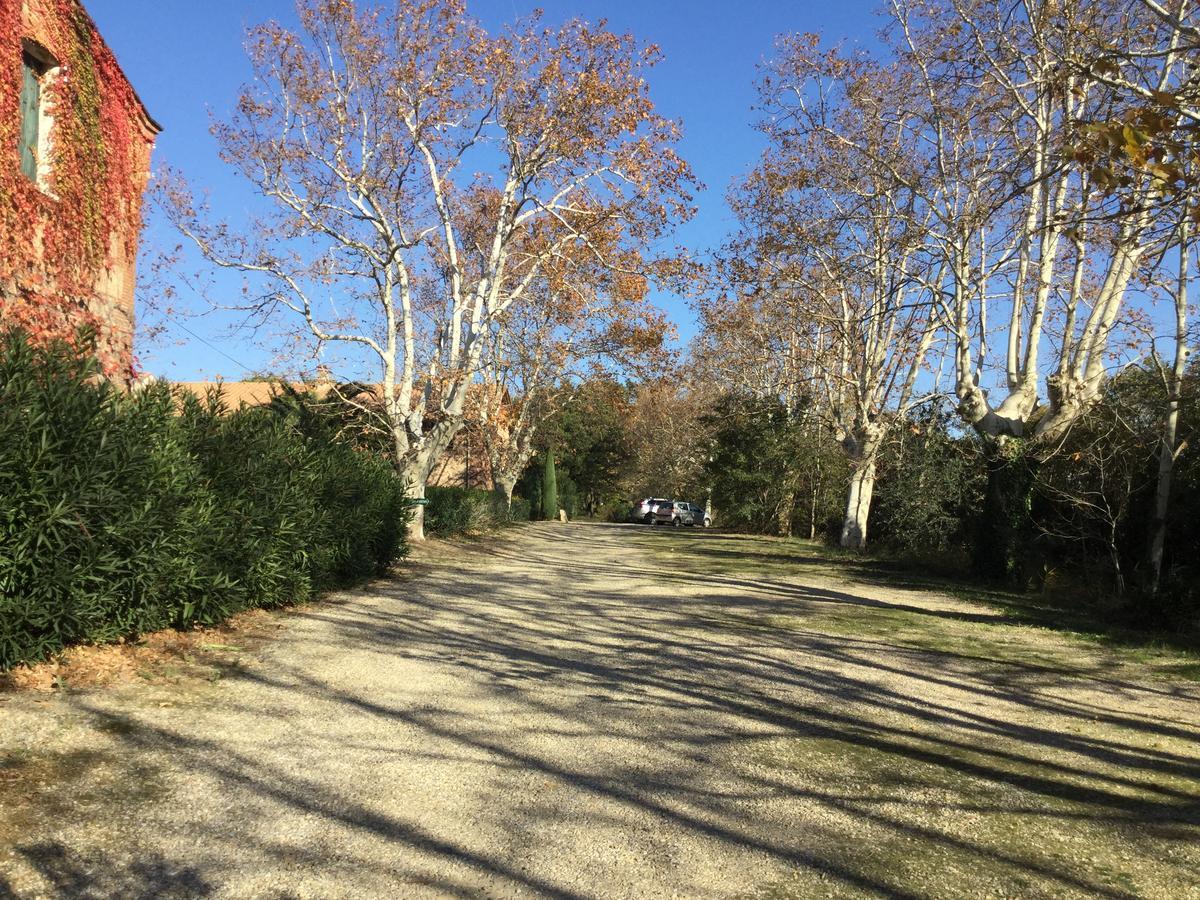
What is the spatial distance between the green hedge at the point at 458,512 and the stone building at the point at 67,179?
9.31m

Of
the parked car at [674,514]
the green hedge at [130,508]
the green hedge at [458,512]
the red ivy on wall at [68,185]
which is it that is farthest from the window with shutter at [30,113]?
the parked car at [674,514]

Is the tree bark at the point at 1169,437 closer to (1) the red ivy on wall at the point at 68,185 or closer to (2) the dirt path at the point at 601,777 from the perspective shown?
(2) the dirt path at the point at 601,777

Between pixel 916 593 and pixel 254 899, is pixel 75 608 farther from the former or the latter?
pixel 916 593

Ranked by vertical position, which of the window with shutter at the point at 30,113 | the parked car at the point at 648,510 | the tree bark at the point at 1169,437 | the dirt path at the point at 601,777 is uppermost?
the window with shutter at the point at 30,113

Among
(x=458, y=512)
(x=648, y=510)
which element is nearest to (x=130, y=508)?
(x=458, y=512)

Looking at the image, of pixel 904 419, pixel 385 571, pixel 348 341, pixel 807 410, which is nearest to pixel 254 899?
pixel 385 571

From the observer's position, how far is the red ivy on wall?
30.5 feet

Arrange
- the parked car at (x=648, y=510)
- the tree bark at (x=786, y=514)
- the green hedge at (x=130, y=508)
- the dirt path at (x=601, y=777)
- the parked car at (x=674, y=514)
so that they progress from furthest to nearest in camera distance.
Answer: the parked car at (x=648, y=510)
the parked car at (x=674, y=514)
the tree bark at (x=786, y=514)
the green hedge at (x=130, y=508)
the dirt path at (x=601, y=777)

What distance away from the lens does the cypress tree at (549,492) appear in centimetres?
4447

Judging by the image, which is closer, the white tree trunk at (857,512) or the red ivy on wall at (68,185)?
the red ivy on wall at (68,185)

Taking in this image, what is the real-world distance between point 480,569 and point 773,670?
357 inches

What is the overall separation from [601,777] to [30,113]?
35.0 ft

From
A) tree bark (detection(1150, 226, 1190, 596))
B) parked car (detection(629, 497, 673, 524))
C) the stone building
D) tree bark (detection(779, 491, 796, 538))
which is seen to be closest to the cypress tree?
parked car (detection(629, 497, 673, 524))

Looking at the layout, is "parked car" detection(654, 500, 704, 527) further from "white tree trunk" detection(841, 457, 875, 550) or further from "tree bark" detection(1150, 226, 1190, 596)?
"tree bark" detection(1150, 226, 1190, 596)
